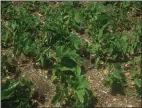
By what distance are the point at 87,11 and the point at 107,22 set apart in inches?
15.4

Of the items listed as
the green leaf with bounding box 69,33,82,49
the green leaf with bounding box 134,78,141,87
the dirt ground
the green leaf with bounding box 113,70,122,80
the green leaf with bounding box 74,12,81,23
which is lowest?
the dirt ground

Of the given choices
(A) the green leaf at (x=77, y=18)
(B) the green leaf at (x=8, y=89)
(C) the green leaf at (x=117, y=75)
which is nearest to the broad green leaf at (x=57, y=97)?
(B) the green leaf at (x=8, y=89)

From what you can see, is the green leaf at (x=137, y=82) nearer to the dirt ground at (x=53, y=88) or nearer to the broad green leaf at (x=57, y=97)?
the dirt ground at (x=53, y=88)

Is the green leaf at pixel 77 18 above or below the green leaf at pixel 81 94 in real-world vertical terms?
above

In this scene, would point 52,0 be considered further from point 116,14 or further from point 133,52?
point 133,52

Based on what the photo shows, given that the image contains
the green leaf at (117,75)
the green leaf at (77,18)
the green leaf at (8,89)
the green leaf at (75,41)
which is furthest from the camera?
the green leaf at (77,18)

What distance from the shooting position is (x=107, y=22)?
459 centimetres

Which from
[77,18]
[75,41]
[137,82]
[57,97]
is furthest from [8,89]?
[77,18]

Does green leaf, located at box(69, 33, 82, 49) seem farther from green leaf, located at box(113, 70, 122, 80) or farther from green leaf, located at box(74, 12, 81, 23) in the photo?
green leaf, located at box(113, 70, 122, 80)

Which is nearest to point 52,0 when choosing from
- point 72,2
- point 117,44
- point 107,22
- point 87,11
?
point 72,2

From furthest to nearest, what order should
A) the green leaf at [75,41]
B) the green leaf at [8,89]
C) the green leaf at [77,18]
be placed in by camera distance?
1. the green leaf at [77,18]
2. the green leaf at [75,41]
3. the green leaf at [8,89]

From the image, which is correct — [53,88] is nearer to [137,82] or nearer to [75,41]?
[75,41]

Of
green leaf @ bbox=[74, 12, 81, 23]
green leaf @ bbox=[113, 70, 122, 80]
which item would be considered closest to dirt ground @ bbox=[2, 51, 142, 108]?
green leaf @ bbox=[113, 70, 122, 80]

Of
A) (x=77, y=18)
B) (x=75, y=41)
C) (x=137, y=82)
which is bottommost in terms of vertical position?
(x=137, y=82)
